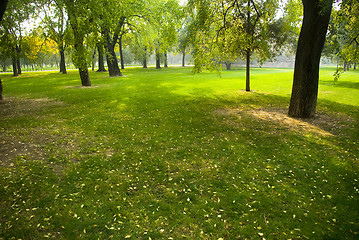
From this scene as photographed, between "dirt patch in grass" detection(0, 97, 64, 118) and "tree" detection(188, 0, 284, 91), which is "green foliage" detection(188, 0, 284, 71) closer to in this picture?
"tree" detection(188, 0, 284, 91)

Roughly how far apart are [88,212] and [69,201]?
79 cm

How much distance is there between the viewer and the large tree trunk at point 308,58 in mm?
11281

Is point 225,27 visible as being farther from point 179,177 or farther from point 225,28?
point 179,177

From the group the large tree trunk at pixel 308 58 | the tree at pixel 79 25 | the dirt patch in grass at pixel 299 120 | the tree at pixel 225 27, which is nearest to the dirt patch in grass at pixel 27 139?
the tree at pixel 79 25

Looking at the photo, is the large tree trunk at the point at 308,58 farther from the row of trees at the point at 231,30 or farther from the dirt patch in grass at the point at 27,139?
the dirt patch in grass at the point at 27,139

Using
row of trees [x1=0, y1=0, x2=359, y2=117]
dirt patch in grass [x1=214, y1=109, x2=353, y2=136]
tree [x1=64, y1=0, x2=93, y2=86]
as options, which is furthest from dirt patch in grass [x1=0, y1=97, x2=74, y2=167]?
dirt patch in grass [x1=214, y1=109, x2=353, y2=136]

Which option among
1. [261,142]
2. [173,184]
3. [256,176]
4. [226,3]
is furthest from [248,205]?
[226,3]

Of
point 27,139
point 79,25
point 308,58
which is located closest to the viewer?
point 27,139

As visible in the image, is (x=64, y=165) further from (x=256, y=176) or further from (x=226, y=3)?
(x=226, y=3)

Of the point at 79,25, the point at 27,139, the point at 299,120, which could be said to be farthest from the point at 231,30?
→ the point at 27,139

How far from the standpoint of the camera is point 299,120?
41.6ft

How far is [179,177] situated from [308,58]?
1005 cm

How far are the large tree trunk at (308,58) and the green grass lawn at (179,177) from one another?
3.45 feet

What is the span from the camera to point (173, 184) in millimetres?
6668
